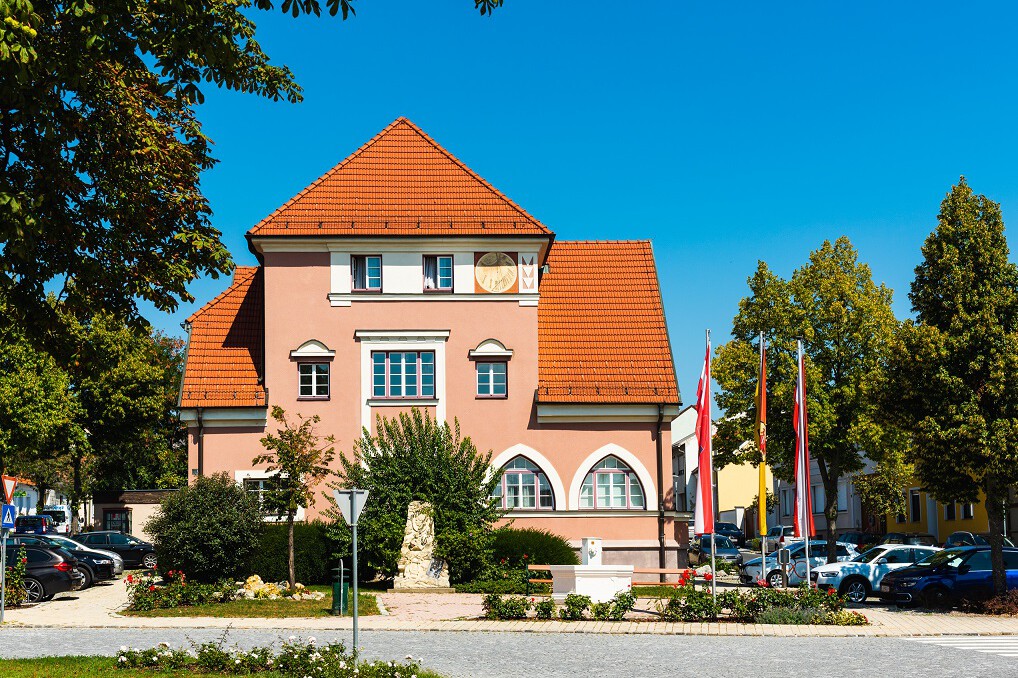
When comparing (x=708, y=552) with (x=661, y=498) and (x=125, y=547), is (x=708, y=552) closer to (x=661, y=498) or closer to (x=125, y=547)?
(x=661, y=498)

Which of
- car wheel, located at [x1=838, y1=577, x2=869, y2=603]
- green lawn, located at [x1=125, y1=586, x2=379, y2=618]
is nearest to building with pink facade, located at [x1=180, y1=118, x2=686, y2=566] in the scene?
car wheel, located at [x1=838, y1=577, x2=869, y2=603]

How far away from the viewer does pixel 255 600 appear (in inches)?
1083

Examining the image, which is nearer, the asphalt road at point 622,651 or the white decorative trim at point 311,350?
the asphalt road at point 622,651

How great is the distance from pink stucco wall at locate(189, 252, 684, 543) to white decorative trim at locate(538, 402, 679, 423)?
205mm

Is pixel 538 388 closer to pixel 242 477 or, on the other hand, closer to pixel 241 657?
pixel 242 477

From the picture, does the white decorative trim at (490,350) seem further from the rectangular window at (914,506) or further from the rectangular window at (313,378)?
the rectangular window at (914,506)

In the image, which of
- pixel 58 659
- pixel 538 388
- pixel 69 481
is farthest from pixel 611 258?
pixel 69 481

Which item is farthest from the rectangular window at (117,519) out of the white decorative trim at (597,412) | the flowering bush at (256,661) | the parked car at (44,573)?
the flowering bush at (256,661)

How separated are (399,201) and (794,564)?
16.4 meters

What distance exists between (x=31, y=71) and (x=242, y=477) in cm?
2557

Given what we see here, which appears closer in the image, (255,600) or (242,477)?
(255,600)

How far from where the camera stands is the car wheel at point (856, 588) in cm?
3041

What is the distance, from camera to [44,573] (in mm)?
29766

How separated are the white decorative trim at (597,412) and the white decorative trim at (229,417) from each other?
28.3 ft
